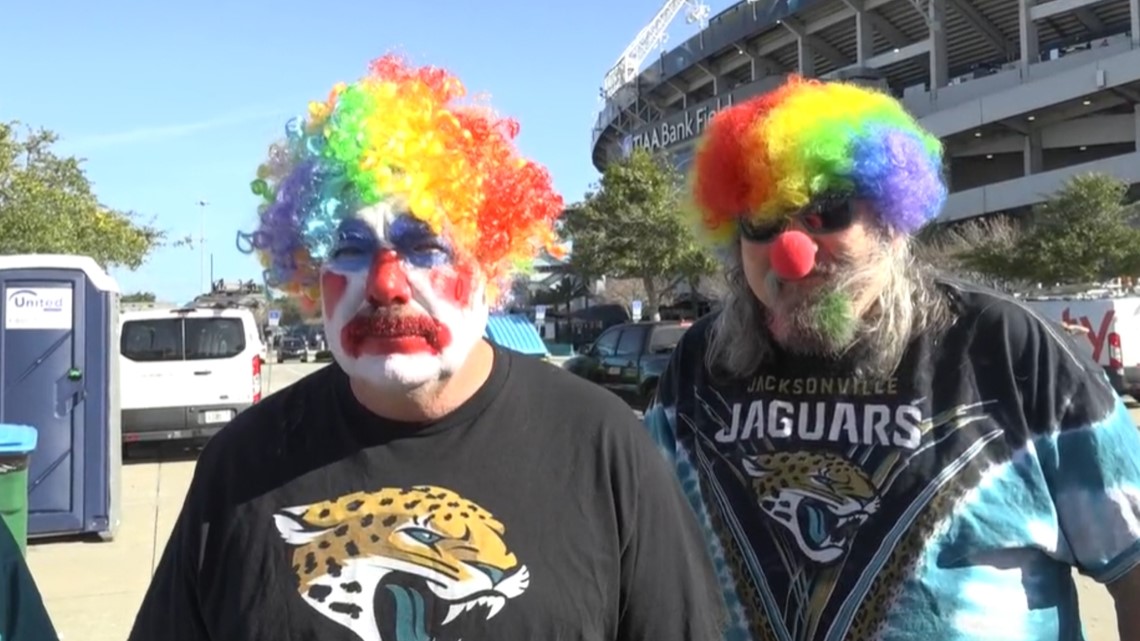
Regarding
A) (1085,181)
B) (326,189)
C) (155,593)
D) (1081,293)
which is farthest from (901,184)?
(1085,181)

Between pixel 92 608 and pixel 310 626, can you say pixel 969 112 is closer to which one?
pixel 92 608

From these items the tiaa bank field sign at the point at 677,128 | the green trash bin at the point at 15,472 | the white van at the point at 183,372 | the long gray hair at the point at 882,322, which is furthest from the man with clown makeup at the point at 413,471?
the tiaa bank field sign at the point at 677,128

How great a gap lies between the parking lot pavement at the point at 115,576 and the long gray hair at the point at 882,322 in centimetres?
390

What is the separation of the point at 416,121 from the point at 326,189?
0.58 ft

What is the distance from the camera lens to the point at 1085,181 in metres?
24.0

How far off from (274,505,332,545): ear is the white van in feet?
34.6

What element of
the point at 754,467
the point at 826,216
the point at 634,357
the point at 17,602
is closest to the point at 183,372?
the point at 634,357

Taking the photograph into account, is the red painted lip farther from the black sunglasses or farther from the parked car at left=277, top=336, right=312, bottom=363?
the parked car at left=277, top=336, right=312, bottom=363

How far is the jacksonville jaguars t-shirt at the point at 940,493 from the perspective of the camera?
5.88 feet

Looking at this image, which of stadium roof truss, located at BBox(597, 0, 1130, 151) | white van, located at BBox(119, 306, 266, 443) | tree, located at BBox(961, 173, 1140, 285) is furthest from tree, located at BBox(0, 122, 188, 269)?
stadium roof truss, located at BBox(597, 0, 1130, 151)

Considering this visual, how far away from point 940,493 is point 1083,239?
968 inches

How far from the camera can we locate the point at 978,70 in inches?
1451

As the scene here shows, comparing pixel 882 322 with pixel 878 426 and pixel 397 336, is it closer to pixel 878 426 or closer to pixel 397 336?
pixel 878 426

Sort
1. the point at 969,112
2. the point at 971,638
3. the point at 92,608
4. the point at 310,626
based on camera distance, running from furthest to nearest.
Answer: the point at 969,112 → the point at 92,608 → the point at 971,638 → the point at 310,626
